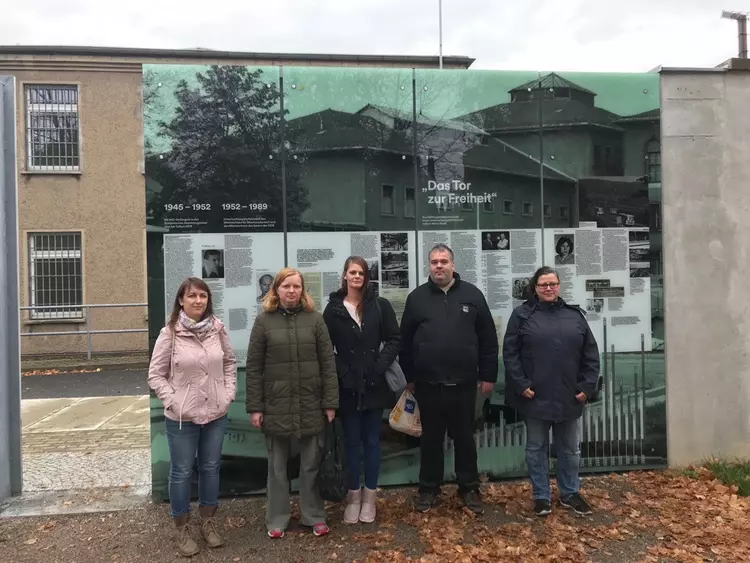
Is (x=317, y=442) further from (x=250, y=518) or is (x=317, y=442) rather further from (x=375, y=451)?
(x=250, y=518)

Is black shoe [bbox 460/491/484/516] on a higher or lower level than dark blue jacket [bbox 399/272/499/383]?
lower

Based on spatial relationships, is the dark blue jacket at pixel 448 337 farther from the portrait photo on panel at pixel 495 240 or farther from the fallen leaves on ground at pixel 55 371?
the fallen leaves on ground at pixel 55 371

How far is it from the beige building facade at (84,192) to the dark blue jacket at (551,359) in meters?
11.8

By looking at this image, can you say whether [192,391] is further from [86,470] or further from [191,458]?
[86,470]

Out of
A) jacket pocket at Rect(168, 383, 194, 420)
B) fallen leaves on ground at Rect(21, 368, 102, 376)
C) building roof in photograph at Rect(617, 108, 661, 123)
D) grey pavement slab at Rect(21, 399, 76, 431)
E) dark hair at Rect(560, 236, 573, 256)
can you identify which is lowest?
fallen leaves on ground at Rect(21, 368, 102, 376)

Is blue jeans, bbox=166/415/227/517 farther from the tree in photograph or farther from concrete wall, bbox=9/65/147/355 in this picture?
concrete wall, bbox=9/65/147/355

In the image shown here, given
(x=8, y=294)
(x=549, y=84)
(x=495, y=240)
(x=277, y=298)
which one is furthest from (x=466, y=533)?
(x=8, y=294)

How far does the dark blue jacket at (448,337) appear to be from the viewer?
156 inches

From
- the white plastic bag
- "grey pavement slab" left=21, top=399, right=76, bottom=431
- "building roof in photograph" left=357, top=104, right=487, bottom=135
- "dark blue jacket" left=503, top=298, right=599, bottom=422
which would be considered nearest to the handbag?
the white plastic bag

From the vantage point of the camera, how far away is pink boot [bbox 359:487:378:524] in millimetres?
3990

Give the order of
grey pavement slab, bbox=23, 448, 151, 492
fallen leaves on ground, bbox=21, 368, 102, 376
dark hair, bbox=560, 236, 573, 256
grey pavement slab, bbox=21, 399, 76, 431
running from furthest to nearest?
fallen leaves on ground, bbox=21, 368, 102, 376, grey pavement slab, bbox=21, 399, 76, 431, grey pavement slab, bbox=23, 448, 151, 492, dark hair, bbox=560, 236, 573, 256

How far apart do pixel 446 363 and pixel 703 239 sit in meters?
2.68

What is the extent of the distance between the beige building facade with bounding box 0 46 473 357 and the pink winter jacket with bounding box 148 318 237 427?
1102 centimetres

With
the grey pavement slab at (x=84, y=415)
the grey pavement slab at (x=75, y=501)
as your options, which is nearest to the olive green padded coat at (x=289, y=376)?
the grey pavement slab at (x=75, y=501)
